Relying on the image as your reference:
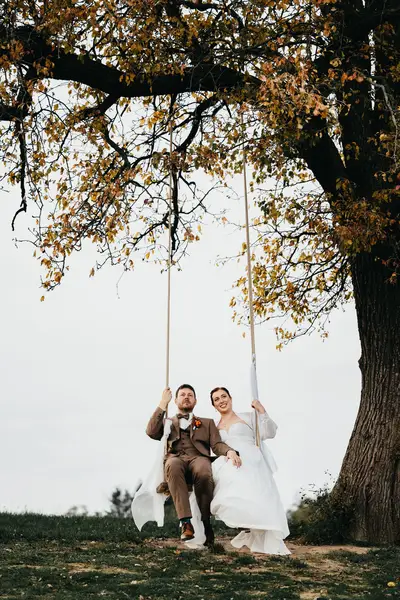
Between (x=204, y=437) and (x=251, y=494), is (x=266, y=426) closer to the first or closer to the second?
(x=204, y=437)

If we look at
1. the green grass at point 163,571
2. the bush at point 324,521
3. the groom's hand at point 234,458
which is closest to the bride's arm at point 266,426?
the groom's hand at point 234,458

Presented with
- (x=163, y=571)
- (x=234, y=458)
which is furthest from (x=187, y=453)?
(x=163, y=571)

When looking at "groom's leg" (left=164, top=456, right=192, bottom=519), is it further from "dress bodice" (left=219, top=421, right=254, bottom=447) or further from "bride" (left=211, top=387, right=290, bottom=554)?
"dress bodice" (left=219, top=421, right=254, bottom=447)

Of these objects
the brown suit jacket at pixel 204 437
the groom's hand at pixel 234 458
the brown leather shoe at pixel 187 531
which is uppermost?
the brown suit jacket at pixel 204 437

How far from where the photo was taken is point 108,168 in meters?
13.7

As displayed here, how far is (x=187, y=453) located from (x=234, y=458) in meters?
0.64

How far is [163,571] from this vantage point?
8.78 metres

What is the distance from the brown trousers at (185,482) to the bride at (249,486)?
0.34ft

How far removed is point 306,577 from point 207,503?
46.7 inches

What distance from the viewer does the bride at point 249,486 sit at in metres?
8.67

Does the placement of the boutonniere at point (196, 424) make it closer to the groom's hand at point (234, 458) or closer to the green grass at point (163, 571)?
the groom's hand at point (234, 458)

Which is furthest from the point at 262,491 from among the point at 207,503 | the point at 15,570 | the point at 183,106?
the point at 183,106

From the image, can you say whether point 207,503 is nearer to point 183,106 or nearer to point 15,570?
point 15,570

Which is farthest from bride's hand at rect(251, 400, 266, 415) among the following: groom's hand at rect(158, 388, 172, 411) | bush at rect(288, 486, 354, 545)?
bush at rect(288, 486, 354, 545)
